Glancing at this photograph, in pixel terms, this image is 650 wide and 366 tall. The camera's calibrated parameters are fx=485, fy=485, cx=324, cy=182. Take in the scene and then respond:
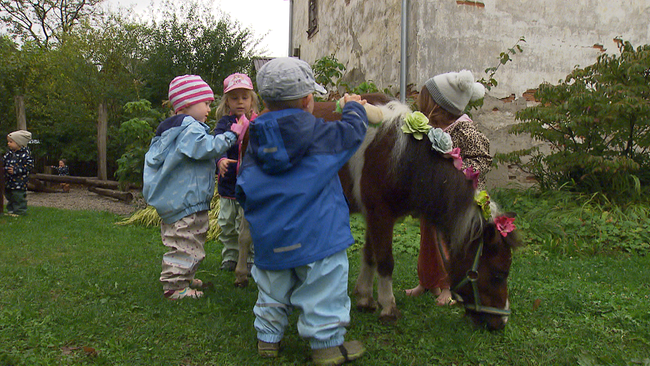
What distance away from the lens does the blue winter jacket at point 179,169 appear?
3.34m

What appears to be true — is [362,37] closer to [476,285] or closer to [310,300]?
[476,285]

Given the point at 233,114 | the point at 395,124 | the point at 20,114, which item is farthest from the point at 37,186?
the point at 395,124

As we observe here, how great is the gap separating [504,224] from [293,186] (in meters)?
1.33

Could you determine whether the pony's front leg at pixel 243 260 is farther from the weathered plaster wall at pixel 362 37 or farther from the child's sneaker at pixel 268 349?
the weathered plaster wall at pixel 362 37

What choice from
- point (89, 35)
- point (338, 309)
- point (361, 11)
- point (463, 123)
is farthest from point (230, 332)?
point (89, 35)

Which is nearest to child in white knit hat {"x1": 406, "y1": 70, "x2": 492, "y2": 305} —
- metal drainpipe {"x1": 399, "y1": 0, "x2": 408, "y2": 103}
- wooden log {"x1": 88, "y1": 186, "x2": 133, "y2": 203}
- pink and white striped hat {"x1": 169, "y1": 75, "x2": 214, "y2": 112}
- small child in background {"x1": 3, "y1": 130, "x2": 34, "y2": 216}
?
pink and white striped hat {"x1": 169, "y1": 75, "x2": 214, "y2": 112}

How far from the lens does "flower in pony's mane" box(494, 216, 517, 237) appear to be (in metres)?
2.85

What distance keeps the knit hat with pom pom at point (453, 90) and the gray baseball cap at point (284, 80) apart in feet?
3.95

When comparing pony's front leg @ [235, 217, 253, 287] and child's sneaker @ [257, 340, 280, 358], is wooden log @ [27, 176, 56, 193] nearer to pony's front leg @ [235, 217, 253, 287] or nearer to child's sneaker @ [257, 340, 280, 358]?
pony's front leg @ [235, 217, 253, 287]

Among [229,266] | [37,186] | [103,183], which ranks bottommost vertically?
[37,186]

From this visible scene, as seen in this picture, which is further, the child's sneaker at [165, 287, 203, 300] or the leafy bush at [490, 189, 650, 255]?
the leafy bush at [490, 189, 650, 255]

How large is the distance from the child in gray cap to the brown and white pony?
0.60m

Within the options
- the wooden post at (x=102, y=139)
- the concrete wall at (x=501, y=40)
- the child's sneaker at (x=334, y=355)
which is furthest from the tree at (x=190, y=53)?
the child's sneaker at (x=334, y=355)

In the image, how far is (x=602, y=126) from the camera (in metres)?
6.77
